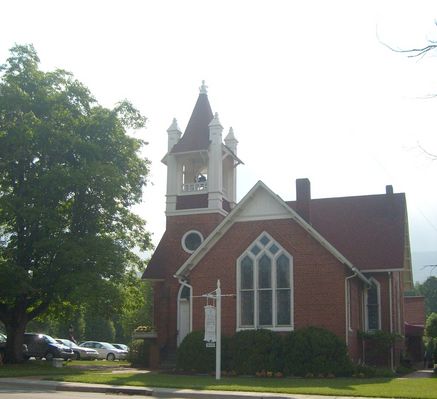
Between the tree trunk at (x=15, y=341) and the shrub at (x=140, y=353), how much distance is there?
5.63 m

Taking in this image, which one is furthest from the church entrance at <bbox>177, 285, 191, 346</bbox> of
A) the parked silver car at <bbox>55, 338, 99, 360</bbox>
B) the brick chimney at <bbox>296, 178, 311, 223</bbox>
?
the parked silver car at <bbox>55, 338, 99, 360</bbox>

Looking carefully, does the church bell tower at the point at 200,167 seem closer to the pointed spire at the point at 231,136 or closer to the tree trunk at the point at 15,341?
the pointed spire at the point at 231,136

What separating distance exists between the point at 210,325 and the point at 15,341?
44.5 feet

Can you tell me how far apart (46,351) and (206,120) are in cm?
1685

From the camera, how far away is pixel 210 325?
23734 millimetres

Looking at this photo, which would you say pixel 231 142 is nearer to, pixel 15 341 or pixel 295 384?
pixel 15 341

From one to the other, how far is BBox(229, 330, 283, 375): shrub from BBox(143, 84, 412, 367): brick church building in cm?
98

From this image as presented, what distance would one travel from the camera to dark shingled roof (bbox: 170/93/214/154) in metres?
34.4

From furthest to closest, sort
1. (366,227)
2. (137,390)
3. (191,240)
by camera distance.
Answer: (191,240), (366,227), (137,390)

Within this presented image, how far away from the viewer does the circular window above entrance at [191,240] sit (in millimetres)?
33031

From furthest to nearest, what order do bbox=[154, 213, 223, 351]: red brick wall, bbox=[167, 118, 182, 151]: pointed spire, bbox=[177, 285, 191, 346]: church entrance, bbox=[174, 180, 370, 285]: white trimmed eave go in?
1. bbox=[167, 118, 182, 151]: pointed spire
2. bbox=[154, 213, 223, 351]: red brick wall
3. bbox=[177, 285, 191, 346]: church entrance
4. bbox=[174, 180, 370, 285]: white trimmed eave

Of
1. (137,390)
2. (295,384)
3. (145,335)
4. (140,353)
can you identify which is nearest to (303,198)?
(145,335)

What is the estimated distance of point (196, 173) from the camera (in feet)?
118

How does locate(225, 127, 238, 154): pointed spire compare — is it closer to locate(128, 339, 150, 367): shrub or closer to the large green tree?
Result: the large green tree
